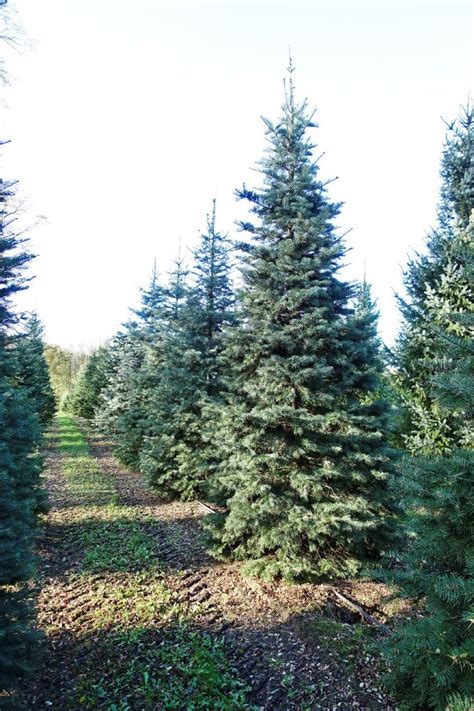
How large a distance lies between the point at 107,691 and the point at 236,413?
157 inches

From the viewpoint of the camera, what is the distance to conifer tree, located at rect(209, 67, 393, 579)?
6789 millimetres

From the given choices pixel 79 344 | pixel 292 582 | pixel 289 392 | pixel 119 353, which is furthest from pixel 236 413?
pixel 79 344

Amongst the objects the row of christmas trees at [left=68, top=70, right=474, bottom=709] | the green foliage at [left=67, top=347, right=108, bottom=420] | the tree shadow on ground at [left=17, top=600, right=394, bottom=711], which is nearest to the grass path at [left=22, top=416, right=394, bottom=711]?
the tree shadow on ground at [left=17, top=600, right=394, bottom=711]

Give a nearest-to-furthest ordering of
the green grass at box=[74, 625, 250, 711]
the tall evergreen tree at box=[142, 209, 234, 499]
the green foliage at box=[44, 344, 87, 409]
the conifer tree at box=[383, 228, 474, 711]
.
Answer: the conifer tree at box=[383, 228, 474, 711]
the green grass at box=[74, 625, 250, 711]
the tall evergreen tree at box=[142, 209, 234, 499]
the green foliage at box=[44, 344, 87, 409]

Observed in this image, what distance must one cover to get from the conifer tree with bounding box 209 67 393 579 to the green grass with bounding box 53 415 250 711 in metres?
1.54

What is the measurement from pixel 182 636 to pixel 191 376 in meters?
6.77

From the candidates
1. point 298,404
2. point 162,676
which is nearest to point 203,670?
point 162,676

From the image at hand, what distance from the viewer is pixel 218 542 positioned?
770cm

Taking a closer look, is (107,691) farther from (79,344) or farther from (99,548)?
(79,344)

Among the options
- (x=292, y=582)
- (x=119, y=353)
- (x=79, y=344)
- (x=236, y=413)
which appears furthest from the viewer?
(x=79, y=344)

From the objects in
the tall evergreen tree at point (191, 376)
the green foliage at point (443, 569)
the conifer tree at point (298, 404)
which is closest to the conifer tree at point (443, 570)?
the green foliage at point (443, 569)

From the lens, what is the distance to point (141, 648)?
199 inches

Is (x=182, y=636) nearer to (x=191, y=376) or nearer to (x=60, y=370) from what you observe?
(x=191, y=376)

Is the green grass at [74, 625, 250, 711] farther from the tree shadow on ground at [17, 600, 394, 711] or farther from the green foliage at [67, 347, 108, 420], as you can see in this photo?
the green foliage at [67, 347, 108, 420]
